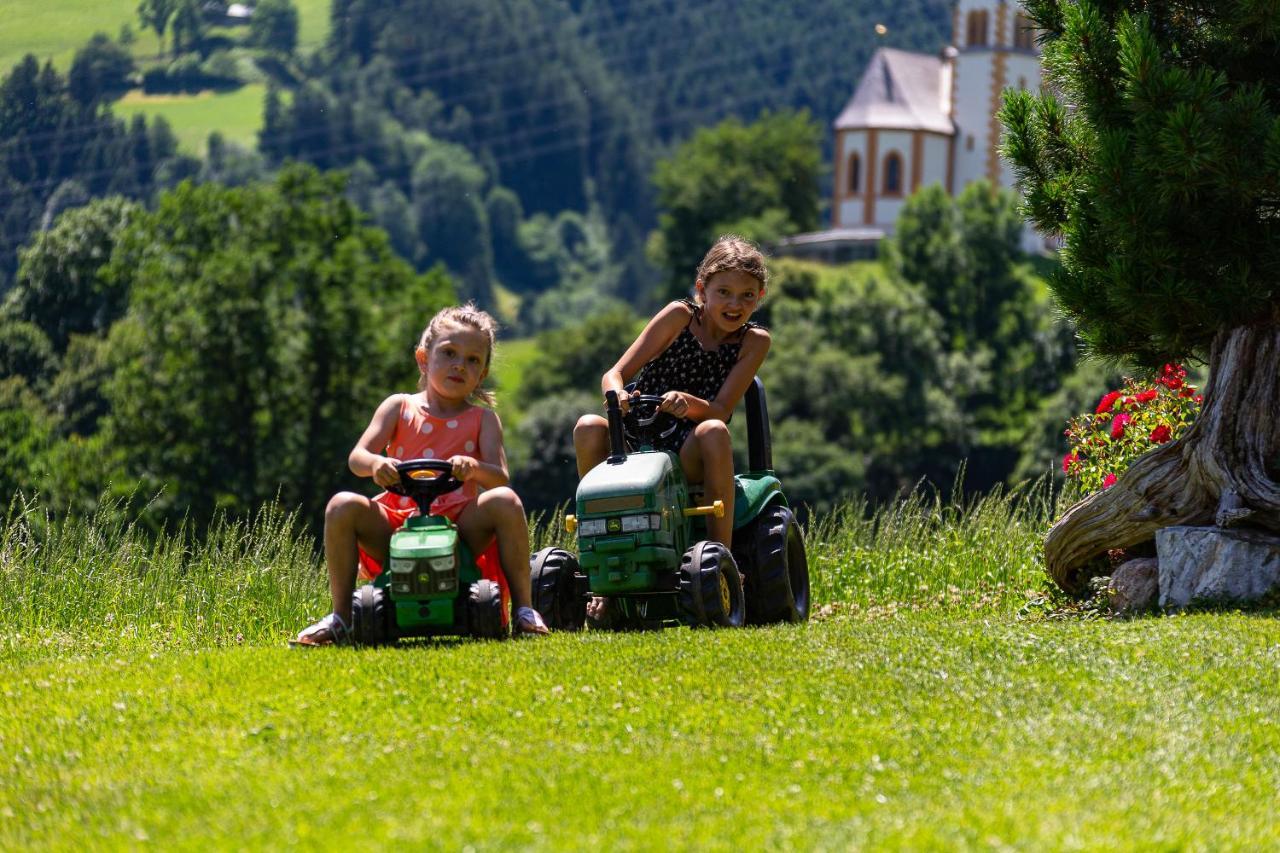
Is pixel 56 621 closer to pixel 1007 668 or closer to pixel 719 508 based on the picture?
pixel 719 508

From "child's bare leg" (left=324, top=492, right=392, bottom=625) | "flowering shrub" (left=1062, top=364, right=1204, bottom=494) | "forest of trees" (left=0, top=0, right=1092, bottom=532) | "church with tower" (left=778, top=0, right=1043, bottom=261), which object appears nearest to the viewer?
"child's bare leg" (left=324, top=492, right=392, bottom=625)

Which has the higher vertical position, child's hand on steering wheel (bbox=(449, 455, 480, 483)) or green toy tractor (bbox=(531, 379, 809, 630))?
child's hand on steering wheel (bbox=(449, 455, 480, 483))

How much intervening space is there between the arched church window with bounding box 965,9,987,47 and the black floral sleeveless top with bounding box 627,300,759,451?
→ 4489 inches

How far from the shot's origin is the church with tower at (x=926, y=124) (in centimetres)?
11975

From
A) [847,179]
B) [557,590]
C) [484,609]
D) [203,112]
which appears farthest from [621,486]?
[203,112]

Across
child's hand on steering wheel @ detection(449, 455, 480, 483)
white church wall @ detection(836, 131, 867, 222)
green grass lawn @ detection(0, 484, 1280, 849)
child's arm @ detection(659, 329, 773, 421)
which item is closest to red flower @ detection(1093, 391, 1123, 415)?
green grass lawn @ detection(0, 484, 1280, 849)

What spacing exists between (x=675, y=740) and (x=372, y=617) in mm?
2232

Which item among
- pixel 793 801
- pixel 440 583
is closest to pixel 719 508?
pixel 440 583

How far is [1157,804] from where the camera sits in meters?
5.46

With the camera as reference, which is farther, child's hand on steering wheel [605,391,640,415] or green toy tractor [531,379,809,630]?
child's hand on steering wheel [605,391,640,415]

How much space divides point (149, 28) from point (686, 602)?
207 ft

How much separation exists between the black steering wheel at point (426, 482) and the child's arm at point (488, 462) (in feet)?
0.17

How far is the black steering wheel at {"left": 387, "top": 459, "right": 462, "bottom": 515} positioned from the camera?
319 inches

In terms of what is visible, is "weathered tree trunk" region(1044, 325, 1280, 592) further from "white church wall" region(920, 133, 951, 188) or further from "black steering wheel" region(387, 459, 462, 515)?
"white church wall" region(920, 133, 951, 188)
